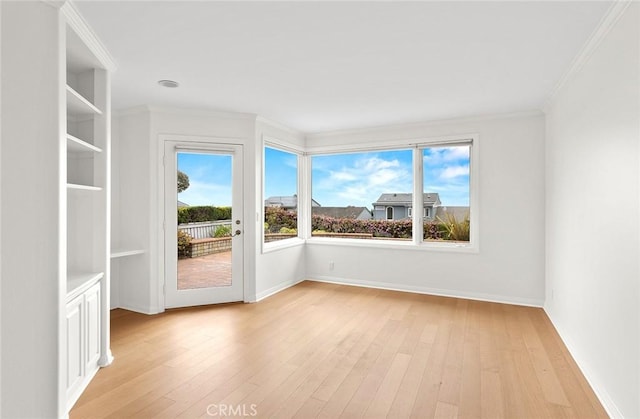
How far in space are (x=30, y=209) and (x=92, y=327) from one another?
47.4 inches

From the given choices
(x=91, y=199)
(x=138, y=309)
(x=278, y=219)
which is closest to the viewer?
(x=91, y=199)

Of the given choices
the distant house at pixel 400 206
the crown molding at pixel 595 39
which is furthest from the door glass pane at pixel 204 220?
the crown molding at pixel 595 39

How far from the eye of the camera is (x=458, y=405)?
222 cm

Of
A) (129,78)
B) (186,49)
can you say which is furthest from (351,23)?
(129,78)

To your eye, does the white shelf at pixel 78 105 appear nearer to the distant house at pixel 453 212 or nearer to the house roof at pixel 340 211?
the house roof at pixel 340 211

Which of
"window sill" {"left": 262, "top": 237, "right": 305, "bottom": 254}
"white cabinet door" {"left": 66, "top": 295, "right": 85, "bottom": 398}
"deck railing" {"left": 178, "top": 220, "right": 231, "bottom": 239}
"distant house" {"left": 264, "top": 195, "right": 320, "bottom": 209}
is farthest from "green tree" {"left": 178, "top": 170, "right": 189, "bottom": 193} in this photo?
"white cabinet door" {"left": 66, "top": 295, "right": 85, "bottom": 398}

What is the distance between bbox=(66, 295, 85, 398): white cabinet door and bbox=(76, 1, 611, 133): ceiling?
1.84 metres

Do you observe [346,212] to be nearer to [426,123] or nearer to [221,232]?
[426,123]

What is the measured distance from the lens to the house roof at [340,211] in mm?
5493

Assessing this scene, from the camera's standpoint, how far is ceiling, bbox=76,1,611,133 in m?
2.00

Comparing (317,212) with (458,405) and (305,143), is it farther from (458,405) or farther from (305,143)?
(458,405)

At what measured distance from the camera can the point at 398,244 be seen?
5.04 metres

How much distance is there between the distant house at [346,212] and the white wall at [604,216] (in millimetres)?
2676

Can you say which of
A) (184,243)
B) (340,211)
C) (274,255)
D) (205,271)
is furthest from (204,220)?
(340,211)
